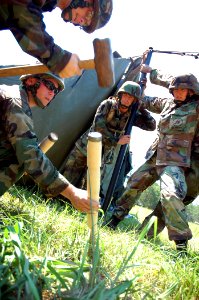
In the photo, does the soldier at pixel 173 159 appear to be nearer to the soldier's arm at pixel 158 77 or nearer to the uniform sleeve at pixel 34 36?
the soldier's arm at pixel 158 77

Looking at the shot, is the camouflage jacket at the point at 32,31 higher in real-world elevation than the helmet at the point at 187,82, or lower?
higher

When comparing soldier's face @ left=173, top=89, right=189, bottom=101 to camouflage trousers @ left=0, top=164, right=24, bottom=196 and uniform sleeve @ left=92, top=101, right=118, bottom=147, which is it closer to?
uniform sleeve @ left=92, top=101, right=118, bottom=147

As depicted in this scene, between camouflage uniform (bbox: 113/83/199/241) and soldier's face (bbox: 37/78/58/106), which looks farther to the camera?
camouflage uniform (bbox: 113/83/199/241)

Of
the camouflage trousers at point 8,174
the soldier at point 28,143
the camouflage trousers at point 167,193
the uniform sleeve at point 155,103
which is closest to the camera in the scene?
the soldier at point 28,143

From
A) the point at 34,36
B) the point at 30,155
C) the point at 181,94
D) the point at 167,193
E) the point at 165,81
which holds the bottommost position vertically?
the point at 167,193

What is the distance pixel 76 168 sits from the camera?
6219 millimetres

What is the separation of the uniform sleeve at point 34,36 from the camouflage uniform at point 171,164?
2038 mm

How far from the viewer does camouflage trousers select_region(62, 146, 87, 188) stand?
6.18 m

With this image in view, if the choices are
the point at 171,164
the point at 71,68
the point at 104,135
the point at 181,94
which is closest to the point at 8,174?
the point at 71,68

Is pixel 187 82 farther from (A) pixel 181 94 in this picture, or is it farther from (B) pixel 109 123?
(B) pixel 109 123

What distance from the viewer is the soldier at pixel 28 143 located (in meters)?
2.50

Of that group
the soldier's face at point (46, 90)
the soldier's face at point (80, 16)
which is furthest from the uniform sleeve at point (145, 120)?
the soldier's face at point (80, 16)

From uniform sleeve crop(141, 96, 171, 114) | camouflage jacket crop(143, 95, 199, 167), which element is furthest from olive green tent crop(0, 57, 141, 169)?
camouflage jacket crop(143, 95, 199, 167)

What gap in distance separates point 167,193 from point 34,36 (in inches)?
87.3
